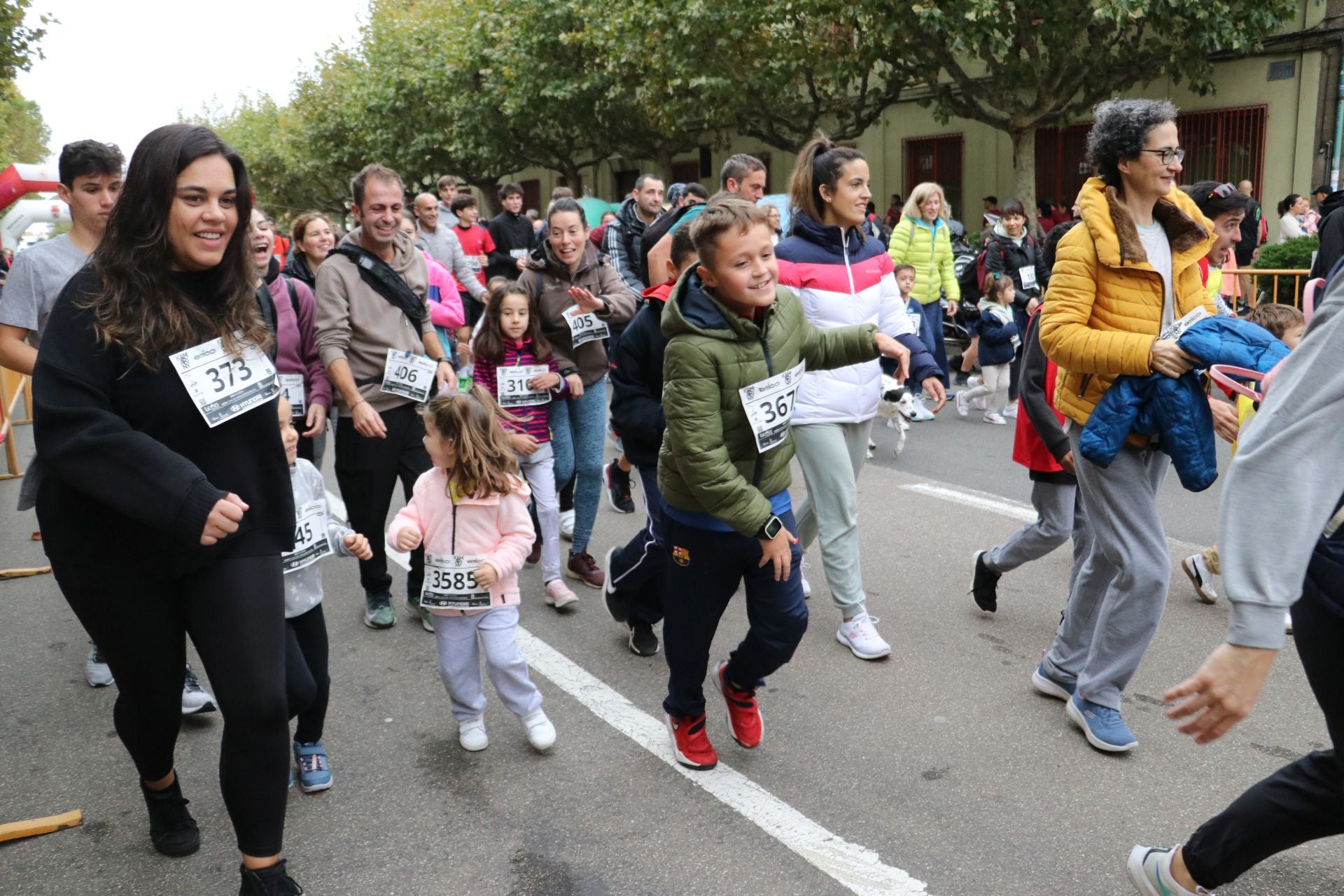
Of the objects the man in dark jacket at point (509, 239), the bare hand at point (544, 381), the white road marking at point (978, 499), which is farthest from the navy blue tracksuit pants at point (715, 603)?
the man in dark jacket at point (509, 239)

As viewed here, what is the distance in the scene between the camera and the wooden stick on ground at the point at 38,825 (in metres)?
3.50

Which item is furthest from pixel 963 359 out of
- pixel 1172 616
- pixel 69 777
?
pixel 69 777

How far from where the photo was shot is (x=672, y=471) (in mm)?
3607

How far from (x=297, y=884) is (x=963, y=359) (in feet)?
31.1

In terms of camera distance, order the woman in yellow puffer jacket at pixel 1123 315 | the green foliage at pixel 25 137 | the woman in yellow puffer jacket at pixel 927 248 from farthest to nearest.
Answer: the green foliage at pixel 25 137
the woman in yellow puffer jacket at pixel 927 248
the woman in yellow puffer jacket at pixel 1123 315

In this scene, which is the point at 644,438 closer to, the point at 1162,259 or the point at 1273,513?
the point at 1162,259

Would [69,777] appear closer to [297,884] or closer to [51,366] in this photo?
[297,884]

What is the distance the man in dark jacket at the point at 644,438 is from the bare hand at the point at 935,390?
3.11 ft

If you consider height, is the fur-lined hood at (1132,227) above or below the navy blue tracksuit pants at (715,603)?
above

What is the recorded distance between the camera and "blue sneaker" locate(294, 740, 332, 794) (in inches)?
147

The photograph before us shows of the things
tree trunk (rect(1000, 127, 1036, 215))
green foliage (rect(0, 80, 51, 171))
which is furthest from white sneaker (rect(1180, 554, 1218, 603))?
green foliage (rect(0, 80, 51, 171))

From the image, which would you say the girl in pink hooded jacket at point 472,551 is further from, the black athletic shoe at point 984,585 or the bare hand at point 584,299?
the black athletic shoe at point 984,585

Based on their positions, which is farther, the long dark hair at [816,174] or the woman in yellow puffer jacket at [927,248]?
the woman in yellow puffer jacket at [927,248]

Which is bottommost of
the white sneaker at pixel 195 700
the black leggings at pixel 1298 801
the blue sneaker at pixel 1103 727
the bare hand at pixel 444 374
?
the blue sneaker at pixel 1103 727
